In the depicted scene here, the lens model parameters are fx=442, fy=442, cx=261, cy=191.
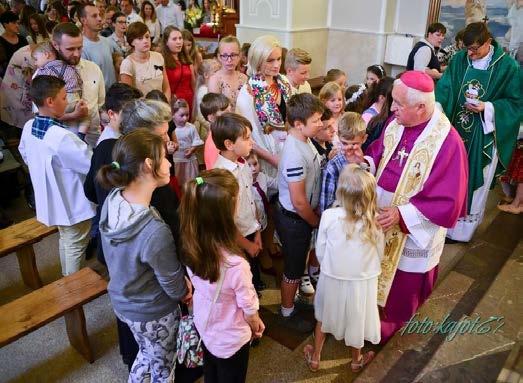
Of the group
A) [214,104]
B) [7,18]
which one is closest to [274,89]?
[214,104]

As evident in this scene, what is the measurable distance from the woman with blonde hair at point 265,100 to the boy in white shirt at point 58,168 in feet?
3.88

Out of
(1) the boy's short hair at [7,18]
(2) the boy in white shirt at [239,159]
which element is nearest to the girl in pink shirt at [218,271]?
(2) the boy in white shirt at [239,159]

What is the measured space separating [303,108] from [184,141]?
62.1 inches

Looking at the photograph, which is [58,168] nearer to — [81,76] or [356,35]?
[81,76]

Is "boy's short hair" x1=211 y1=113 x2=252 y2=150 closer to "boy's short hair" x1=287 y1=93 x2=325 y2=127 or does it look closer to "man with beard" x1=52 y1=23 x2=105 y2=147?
"boy's short hair" x1=287 y1=93 x2=325 y2=127

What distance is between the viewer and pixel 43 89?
107 inches

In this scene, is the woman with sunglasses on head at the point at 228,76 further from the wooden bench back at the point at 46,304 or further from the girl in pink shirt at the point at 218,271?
the girl in pink shirt at the point at 218,271

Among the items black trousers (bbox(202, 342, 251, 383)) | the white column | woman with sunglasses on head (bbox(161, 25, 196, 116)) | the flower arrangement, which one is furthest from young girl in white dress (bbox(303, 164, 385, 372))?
the flower arrangement

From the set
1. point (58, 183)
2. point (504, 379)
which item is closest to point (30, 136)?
point (58, 183)

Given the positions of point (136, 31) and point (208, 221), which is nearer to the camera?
point (208, 221)

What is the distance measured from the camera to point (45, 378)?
8.59 feet

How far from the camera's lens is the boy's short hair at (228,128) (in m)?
2.42

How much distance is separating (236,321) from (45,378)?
144cm

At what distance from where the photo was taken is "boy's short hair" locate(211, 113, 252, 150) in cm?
242
